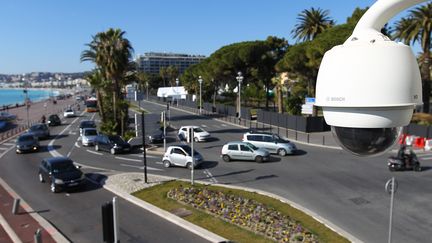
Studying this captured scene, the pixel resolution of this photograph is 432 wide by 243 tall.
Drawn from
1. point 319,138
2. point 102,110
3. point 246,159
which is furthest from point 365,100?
point 102,110

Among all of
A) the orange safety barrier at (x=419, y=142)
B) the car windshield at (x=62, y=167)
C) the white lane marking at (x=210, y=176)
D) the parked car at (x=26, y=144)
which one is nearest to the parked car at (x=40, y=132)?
the parked car at (x=26, y=144)

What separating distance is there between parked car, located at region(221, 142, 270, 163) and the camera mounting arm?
23949 millimetres

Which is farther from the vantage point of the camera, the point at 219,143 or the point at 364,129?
the point at 219,143

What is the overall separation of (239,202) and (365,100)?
14399mm

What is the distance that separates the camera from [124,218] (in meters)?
15.1

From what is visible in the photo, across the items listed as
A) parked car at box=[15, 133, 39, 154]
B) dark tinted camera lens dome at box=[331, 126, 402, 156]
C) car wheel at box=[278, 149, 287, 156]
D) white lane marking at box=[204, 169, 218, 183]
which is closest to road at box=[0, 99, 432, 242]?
white lane marking at box=[204, 169, 218, 183]

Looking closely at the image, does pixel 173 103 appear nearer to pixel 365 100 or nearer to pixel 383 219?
pixel 383 219

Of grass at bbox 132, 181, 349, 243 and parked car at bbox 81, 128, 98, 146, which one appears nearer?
grass at bbox 132, 181, 349, 243

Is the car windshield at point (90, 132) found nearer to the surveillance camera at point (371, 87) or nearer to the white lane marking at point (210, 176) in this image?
the white lane marking at point (210, 176)

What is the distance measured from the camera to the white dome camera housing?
2.12 metres

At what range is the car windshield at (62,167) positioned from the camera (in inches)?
787

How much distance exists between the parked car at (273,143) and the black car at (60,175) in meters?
14.8

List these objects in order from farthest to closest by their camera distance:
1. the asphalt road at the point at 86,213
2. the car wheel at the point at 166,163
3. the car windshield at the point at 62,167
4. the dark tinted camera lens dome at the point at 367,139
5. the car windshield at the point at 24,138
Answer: the car windshield at the point at 24,138 → the car wheel at the point at 166,163 → the car windshield at the point at 62,167 → the asphalt road at the point at 86,213 → the dark tinted camera lens dome at the point at 367,139

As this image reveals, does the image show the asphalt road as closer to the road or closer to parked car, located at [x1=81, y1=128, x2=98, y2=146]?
the road
